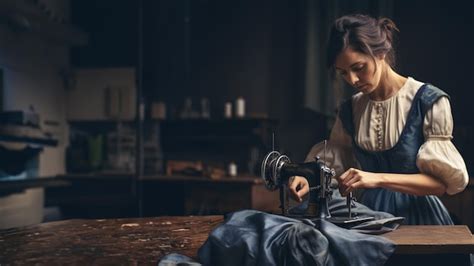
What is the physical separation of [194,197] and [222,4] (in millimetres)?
2107

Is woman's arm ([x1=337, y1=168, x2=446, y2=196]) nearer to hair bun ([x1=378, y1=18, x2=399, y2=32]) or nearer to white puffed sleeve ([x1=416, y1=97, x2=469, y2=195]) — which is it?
white puffed sleeve ([x1=416, y1=97, x2=469, y2=195])

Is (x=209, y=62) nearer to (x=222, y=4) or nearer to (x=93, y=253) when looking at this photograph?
(x=222, y=4)

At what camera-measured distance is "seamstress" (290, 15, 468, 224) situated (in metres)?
2.07

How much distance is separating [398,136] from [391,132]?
39mm

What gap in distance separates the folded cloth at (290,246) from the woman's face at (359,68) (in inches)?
32.8

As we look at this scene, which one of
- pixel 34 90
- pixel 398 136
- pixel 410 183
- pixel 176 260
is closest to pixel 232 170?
pixel 34 90

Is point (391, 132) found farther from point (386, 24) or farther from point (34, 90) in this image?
point (34, 90)

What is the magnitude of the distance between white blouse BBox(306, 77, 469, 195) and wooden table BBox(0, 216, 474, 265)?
0.23 meters

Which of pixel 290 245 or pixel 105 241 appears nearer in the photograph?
pixel 290 245

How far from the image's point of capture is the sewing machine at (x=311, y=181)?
1896 millimetres

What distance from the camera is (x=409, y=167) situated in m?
2.22

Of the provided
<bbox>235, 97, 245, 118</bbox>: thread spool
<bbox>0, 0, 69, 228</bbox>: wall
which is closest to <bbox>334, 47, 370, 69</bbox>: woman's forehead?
<bbox>235, 97, 245, 118</bbox>: thread spool

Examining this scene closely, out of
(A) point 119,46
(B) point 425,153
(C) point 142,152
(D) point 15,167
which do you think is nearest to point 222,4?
(A) point 119,46

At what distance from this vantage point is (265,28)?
5793mm
